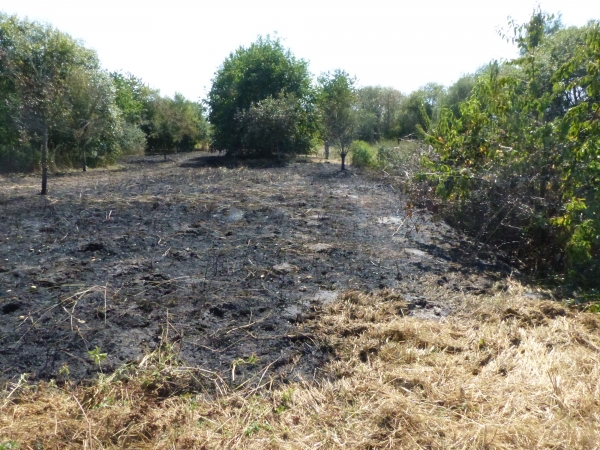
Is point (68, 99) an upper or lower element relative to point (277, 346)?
upper

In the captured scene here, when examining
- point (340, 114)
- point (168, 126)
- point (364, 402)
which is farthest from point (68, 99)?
point (168, 126)

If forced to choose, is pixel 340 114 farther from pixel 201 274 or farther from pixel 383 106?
pixel 383 106

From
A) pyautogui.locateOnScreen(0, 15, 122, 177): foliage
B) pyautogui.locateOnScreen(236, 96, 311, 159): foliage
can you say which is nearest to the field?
pyautogui.locateOnScreen(0, 15, 122, 177): foliage

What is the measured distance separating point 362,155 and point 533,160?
14365 mm

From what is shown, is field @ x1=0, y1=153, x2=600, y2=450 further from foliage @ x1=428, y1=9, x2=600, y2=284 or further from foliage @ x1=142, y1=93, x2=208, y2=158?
foliage @ x1=142, y1=93, x2=208, y2=158

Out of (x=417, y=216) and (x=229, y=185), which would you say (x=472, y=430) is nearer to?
(x=417, y=216)

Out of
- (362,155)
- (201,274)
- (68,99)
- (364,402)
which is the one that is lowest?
(364,402)

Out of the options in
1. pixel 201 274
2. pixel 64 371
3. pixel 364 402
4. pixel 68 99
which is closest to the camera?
pixel 364 402

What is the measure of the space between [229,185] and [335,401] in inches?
413

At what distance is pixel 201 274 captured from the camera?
566 centimetres

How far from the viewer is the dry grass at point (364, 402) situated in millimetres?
2936

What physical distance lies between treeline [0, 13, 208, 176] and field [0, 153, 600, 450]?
4018mm

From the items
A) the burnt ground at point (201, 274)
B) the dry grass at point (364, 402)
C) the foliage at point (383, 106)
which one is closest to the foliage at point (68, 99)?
the burnt ground at point (201, 274)

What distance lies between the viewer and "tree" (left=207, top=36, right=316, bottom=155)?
26.4 m
